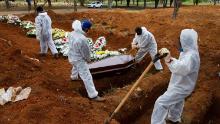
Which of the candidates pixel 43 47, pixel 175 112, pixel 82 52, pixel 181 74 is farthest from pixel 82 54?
pixel 43 47

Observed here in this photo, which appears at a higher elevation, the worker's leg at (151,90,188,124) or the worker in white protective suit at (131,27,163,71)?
the worker in white protective suit at (131,27,163,71)

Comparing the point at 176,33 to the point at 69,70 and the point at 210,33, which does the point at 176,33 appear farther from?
the point at 69,70

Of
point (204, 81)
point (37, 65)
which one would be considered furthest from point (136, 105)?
point (37, 65)

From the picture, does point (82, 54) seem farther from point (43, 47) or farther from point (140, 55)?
point (43, 47)

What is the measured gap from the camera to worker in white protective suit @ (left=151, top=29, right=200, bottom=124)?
8023 millimetres

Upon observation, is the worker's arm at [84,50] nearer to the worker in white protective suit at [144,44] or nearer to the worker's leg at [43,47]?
the worker in white protective suit at [144,44]

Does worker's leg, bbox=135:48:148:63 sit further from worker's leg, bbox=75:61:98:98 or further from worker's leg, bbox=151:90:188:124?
worker's leg, bbox=151:90:188:124

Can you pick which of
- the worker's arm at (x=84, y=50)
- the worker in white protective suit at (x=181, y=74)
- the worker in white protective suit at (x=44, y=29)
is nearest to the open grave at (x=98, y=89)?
the worker in white protective suit at (x=44, y=29)

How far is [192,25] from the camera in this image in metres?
20.0

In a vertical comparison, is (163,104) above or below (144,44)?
below

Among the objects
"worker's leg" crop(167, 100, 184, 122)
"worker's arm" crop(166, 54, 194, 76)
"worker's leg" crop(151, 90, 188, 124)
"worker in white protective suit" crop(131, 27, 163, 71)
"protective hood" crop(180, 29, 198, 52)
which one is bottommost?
"worker's leg" crop(167, 100, 184, 122)

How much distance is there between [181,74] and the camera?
8156 mm

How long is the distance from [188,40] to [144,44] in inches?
192

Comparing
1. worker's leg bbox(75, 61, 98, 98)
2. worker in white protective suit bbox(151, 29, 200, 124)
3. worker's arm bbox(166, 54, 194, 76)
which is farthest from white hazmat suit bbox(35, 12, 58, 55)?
worker's arm bbox(166, 54, 194, 76)
